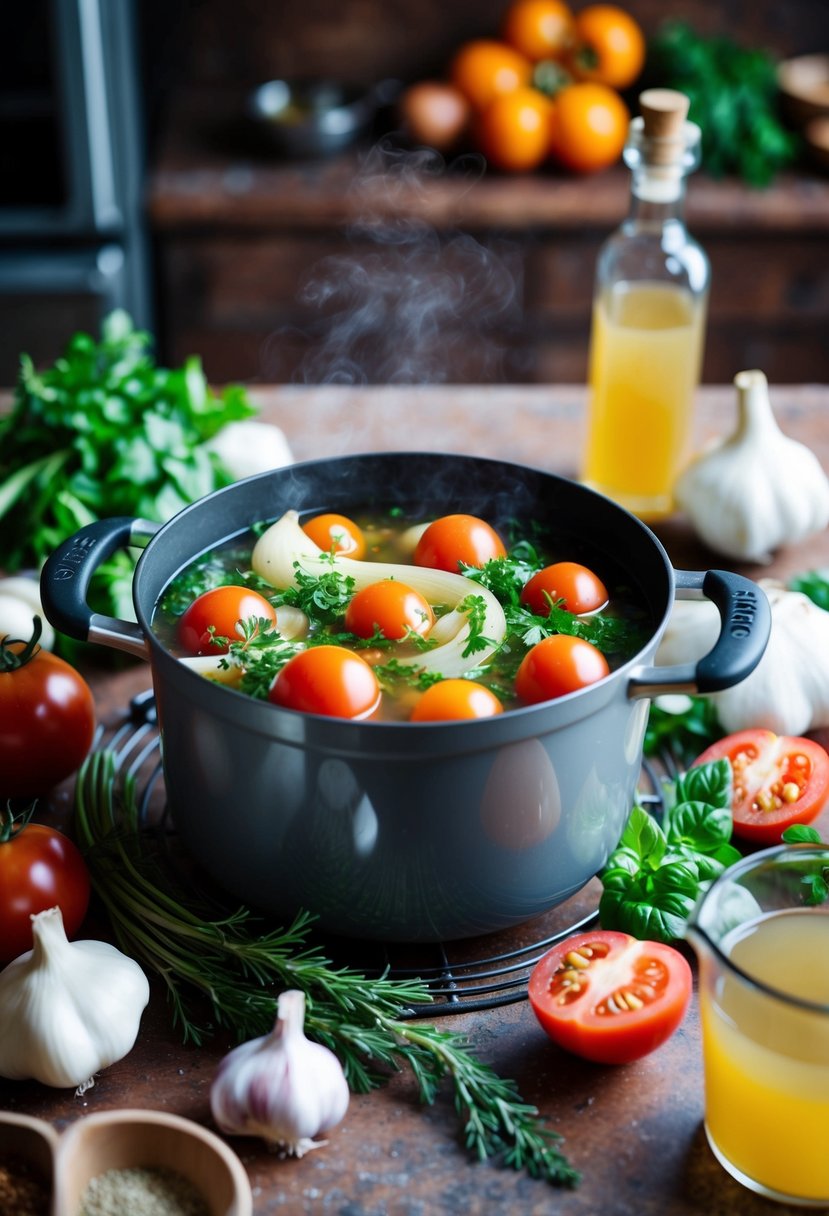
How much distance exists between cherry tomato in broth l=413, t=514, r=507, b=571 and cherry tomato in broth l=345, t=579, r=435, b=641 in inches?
3.9

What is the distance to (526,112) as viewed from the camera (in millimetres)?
3225

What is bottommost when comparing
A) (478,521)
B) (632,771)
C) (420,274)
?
(420,274)

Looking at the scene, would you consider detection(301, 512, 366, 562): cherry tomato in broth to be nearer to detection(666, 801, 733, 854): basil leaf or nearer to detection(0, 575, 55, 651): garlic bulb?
detection(0, 575, 55, 651): garlic bulb

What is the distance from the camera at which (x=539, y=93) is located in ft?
11.1

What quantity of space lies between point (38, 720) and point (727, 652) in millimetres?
675

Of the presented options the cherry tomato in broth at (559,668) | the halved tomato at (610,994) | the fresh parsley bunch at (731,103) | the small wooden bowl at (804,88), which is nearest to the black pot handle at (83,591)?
the cherry tomato in broth at (559,668)

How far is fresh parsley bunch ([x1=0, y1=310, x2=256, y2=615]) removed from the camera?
1.67m

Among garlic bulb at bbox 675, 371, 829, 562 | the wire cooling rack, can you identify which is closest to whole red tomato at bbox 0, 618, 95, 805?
the wire cooling rack

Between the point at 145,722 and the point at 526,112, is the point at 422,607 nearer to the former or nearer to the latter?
the point at 145,722

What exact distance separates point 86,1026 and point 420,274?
9.13ft

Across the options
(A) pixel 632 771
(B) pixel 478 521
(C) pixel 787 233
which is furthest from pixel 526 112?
(A) pixel 632 771

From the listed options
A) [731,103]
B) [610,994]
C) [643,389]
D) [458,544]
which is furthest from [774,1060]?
[731,103]

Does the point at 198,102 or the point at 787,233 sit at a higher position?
the point at 198,102

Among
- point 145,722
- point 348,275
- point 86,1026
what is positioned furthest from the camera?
point 348,275
